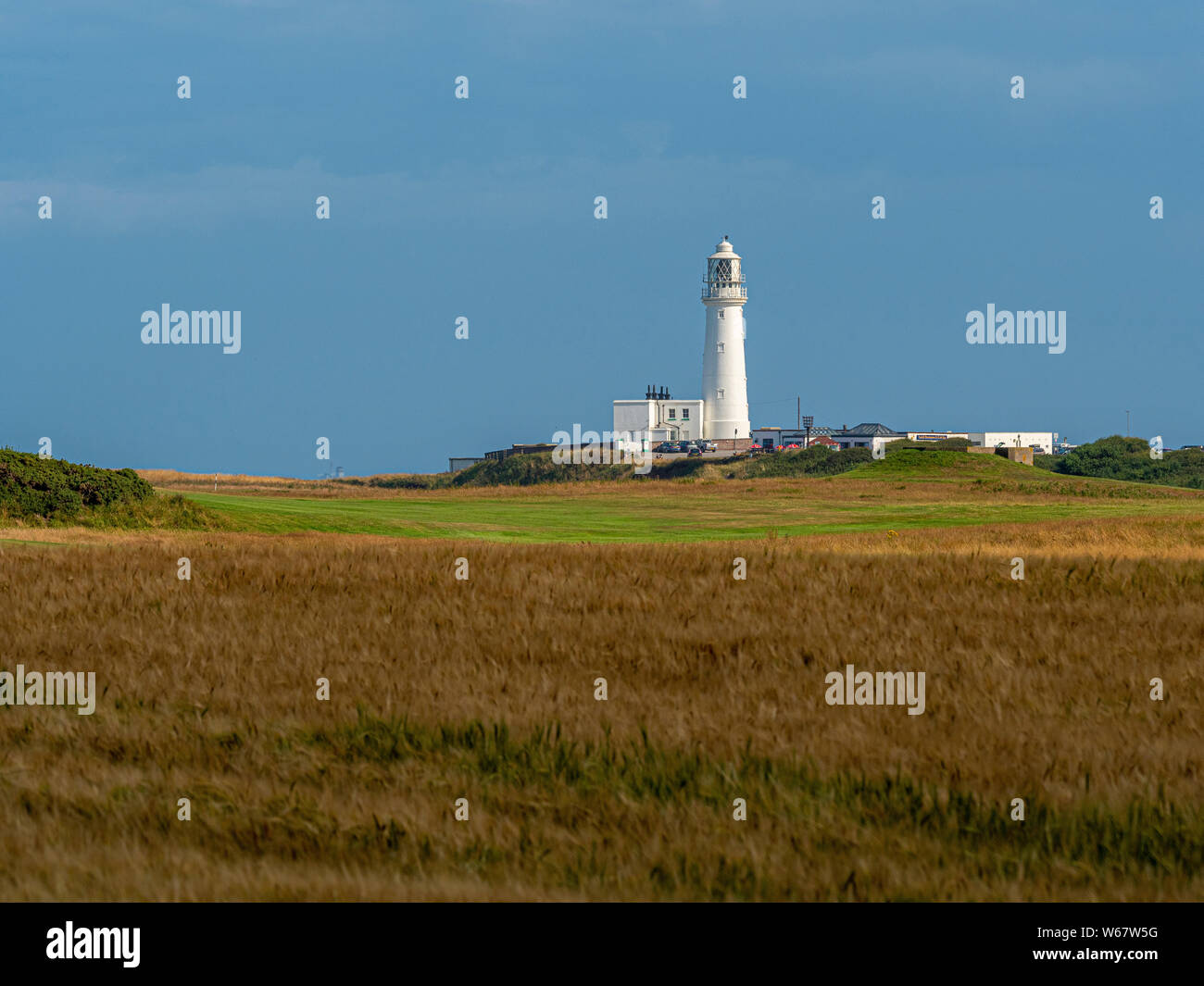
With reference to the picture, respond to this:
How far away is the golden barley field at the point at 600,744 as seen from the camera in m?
7.30

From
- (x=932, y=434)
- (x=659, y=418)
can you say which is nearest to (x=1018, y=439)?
(x=932, y=434)

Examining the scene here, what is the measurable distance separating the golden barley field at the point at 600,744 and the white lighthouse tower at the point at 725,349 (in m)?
111

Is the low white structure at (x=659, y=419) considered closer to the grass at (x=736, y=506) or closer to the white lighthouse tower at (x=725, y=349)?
the white lighthouse tower at (x=725, y=349)

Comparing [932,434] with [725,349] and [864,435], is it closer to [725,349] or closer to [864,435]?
[864,435]

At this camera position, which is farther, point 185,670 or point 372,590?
point 372,590

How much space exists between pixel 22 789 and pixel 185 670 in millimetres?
3484

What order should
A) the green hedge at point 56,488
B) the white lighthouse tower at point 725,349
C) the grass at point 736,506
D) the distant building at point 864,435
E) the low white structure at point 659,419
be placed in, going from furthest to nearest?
the distant building at point 864,435
the low white structure at point 659,419
the white lighthouse tower at point 725,349
the grass at point 736,506
the green hedge at point 56,488

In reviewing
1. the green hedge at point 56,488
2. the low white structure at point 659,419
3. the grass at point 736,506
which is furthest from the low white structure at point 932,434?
the green hedge at point 56,488

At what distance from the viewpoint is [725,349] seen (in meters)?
127

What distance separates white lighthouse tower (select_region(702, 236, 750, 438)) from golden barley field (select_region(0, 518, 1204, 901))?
111m

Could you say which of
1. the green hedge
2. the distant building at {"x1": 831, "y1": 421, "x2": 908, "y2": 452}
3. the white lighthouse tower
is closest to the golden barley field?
the green hedge

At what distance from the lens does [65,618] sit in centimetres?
1508
